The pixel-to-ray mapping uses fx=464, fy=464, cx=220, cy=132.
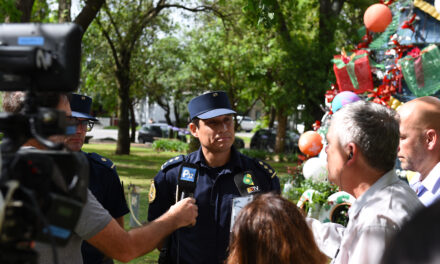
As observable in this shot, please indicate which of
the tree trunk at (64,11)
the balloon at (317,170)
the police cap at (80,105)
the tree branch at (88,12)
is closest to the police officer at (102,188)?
the police cap at (80,105)

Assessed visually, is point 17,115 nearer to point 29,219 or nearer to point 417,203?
point 29,219

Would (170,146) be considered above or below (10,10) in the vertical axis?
below

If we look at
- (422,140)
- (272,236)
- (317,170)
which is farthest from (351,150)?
(317,170)

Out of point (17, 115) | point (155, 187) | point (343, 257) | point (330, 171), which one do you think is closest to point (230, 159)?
point (155, 187)

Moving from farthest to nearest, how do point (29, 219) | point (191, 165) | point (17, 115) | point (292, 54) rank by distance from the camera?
point (292, 54)
point (191, 165)
point (17, 115)
point (29, 219)

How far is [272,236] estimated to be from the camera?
191 centimetres

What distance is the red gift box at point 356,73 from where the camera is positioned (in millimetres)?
8289

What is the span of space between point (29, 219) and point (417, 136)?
8.65 ft

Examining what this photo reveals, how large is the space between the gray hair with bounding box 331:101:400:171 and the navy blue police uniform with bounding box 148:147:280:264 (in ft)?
3.75

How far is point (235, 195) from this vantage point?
3.19 meters

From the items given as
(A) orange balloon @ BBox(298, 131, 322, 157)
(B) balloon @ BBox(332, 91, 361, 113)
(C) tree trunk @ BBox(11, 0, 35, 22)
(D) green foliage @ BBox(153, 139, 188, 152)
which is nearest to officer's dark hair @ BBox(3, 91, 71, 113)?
(B) balloon @ BBox(332, 91, 361, 113)

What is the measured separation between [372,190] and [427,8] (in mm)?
6619

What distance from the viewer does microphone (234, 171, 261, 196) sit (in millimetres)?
3148

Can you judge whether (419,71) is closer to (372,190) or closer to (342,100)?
(342,100)
